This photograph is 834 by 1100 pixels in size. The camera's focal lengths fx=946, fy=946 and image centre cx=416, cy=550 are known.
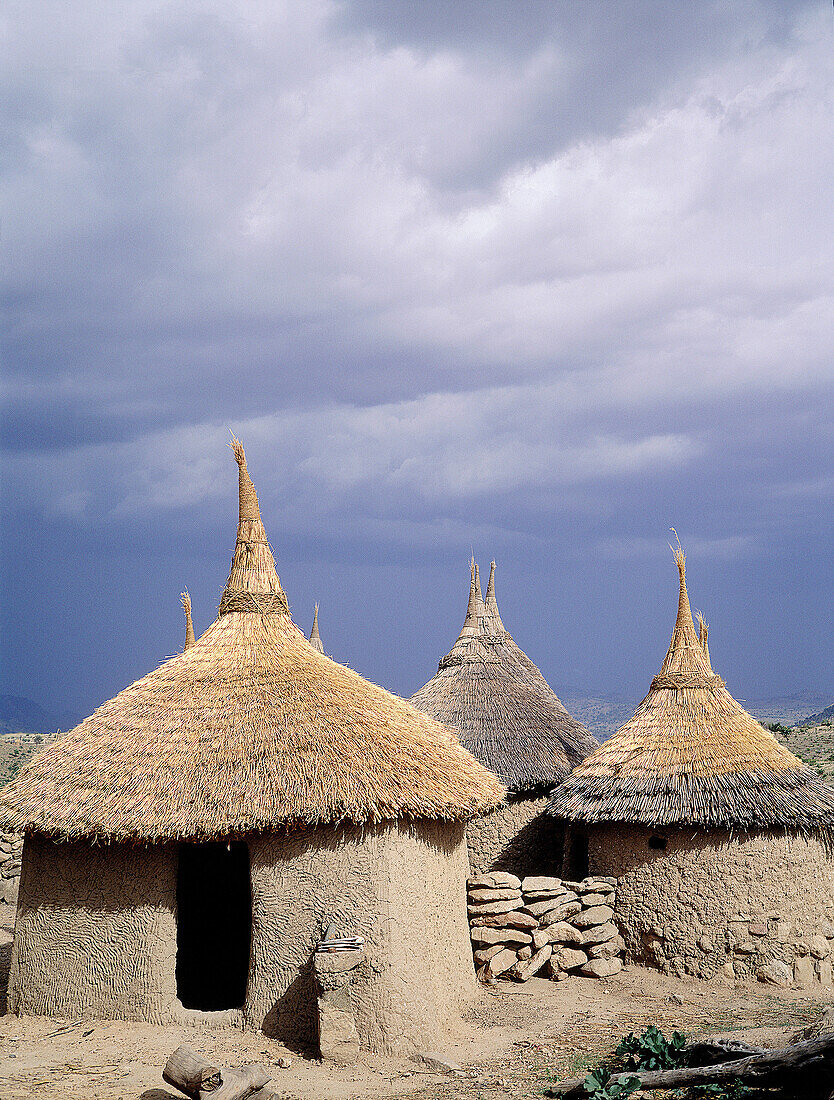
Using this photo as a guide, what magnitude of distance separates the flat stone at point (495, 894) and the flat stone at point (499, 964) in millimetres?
626

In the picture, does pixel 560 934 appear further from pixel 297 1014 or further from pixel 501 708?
pixel 501 708

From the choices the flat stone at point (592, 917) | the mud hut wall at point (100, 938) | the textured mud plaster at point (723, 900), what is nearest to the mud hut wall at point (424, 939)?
the flat stone at point (592, 917)

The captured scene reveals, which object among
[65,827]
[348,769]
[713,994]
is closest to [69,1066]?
[65,827]

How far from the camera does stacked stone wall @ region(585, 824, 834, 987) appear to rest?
11.7 m

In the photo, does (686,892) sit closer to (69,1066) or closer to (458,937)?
(458,937)

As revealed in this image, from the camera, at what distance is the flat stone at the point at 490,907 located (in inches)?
466

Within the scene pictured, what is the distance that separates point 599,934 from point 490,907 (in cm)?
148

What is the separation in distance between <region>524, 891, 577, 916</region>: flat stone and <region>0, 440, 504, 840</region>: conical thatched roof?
1799 millimetres

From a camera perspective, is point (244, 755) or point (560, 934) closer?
point (244, 755)

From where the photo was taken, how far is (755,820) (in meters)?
11.8

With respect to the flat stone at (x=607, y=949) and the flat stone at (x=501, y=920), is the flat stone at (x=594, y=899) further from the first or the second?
the flat stone at (x=501, y=920)

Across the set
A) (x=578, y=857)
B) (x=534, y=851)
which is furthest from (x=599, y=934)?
(x=534, y=851)

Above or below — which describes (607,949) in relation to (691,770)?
below

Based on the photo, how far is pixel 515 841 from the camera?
50.7 feet
